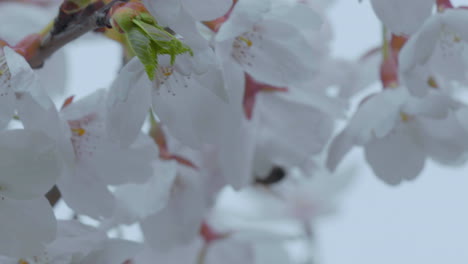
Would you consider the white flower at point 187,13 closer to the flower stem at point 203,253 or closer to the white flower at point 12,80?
the white flower at point 12,80

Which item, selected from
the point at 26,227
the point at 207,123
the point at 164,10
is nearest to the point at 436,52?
the point at 207,123

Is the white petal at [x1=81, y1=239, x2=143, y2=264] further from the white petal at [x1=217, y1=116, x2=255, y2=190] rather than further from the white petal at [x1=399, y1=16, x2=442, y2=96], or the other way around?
the white petal at [x1=399, y1=16, x2=442, y2=96]

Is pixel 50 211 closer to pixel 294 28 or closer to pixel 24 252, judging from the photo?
pixel 24 252

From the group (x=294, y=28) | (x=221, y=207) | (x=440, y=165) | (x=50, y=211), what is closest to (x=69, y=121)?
(x=50, y=211)

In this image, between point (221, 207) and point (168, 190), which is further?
point (221, 207)

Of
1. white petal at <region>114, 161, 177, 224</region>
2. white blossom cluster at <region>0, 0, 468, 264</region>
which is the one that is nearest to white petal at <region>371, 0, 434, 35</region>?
white blossom cluster at <region>0, 0, 468, 264</region>

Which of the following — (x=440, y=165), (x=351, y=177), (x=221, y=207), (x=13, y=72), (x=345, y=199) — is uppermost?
(x=13, y=72)

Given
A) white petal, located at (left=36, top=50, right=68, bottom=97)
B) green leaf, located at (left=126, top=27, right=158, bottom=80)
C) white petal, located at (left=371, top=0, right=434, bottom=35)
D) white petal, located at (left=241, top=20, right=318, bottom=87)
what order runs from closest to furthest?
Answer: green leaf, located at (left=126, top=27, right=158, bottom=80)
white petal, located at (left=371, top=0, right=434, bottom=35)
white petal, located at (left=241, top=20, right=318, bottom=87)
white petal, located at (left=36, top=50, right=68, bottom=97)
